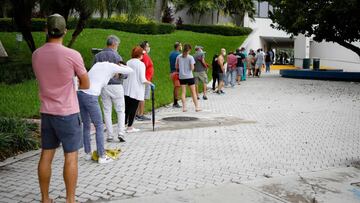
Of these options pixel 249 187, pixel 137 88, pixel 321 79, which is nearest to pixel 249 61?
pixel 321 79

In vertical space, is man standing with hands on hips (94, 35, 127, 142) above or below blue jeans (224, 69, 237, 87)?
above

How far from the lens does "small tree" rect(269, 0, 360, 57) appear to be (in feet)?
73.7

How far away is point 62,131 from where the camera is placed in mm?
4762

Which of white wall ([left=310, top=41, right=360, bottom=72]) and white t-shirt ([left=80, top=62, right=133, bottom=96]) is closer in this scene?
white t-shirt ([left=80, top=62, right=133, bottom=96])

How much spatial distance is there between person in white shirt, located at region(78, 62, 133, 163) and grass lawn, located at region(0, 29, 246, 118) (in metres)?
4.20

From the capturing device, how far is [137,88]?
29.8 ft

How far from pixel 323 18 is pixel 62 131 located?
70.0 feet

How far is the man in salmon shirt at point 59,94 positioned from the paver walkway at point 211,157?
67 centimetres

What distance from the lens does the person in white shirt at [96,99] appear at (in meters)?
6.79

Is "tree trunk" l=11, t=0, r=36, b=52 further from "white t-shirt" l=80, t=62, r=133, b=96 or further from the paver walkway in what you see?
"white t-shirt" l=80, t=62, r=133, b=96

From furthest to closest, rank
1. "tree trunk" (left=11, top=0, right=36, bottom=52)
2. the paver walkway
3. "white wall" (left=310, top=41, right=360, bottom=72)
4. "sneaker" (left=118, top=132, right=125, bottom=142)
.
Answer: "white wall" (left=310, top=41, right=360, bottom=72) → "tree trunk" (left=11, top=0, right=36, bottom=52) → "sneaker" (left=118, top=132, right=125, bottom=142) → the paver walkway

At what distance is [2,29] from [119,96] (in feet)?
84.9

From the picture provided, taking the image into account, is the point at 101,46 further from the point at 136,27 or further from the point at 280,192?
the point at 280,192

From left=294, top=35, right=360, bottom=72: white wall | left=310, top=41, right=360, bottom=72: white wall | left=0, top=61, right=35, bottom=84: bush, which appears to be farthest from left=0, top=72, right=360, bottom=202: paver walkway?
left=294, top=35, right=360, bottom=72: white wall
